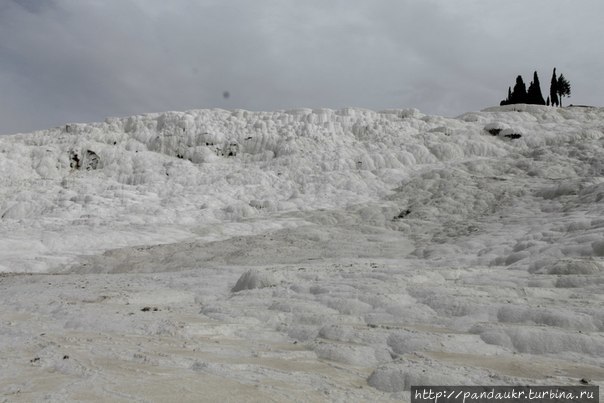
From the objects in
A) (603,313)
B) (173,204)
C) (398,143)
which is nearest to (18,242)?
(173,204)

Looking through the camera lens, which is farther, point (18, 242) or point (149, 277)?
point (18, 242)

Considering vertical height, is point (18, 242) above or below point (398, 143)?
below

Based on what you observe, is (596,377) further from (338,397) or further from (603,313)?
(338,397)

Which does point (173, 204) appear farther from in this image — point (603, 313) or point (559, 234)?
point (603, 313)

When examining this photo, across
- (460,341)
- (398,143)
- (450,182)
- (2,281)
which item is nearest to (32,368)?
(460,341)

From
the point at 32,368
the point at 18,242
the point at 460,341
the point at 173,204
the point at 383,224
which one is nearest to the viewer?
the point at 32,368

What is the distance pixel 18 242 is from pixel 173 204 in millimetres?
8795

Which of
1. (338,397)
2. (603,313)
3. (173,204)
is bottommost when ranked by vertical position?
(338,397)

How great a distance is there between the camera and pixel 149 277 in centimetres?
1483

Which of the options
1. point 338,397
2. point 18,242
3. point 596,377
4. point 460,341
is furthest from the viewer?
point 18,242

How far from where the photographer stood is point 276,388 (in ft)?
16.7

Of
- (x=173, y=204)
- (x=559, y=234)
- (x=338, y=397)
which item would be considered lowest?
(x=338, y=397)

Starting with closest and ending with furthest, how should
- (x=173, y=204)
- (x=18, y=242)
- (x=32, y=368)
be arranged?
(x=32, y=368), (x=18, y=242), (x=173, y=204)

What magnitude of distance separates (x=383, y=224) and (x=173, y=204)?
41.8ft
